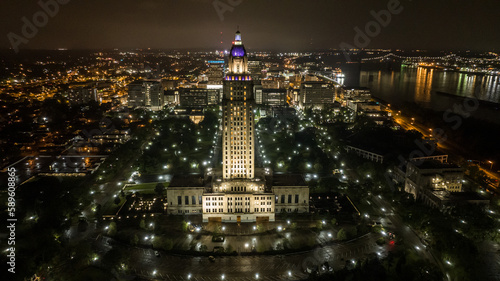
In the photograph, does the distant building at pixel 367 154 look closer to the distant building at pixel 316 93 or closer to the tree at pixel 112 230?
the distant building at pixel 316 93

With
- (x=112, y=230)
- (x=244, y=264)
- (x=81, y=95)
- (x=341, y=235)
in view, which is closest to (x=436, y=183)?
(x=341, y=235)

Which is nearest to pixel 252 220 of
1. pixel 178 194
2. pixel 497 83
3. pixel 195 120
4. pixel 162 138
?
pixel 178 194

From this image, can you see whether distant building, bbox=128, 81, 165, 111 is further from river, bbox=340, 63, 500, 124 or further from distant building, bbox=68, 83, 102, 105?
river, bbox=340, 63, 500, 124

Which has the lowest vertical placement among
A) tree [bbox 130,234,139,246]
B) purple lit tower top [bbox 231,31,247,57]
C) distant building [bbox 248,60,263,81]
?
tree [bbox 130,234,139,246]

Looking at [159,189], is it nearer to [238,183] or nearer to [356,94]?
[238,183]

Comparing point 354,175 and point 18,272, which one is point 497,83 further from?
point 18,272

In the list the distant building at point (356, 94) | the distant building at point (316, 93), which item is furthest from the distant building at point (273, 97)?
the distant building at point (356, 94)

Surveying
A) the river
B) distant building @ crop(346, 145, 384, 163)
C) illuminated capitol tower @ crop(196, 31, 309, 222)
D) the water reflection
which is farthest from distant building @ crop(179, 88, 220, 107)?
the water reflection
